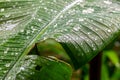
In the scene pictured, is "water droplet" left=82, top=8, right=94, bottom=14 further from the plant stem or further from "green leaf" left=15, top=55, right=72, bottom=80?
the plant stem

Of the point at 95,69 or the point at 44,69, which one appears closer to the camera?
the point at 44,69

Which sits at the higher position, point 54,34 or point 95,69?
point 54,34

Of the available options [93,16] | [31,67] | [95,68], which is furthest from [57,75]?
[95,68]

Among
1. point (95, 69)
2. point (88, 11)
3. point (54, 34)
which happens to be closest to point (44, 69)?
point (54, 34)

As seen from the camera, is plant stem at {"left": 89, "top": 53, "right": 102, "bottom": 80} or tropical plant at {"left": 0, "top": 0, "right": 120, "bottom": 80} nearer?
tropical plant at {"left": 0, "top": 0, "right": 120, "bottom": 80}

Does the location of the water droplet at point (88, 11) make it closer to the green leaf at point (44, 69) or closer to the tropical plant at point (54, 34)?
the tropical plant at point (54, 34)

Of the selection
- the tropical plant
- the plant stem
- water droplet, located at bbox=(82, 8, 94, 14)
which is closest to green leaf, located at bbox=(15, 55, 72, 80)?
the tropical plant

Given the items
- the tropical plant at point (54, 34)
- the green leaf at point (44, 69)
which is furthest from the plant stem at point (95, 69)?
the green leaf at point (44, 69)

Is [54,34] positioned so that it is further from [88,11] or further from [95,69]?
[95,69]
